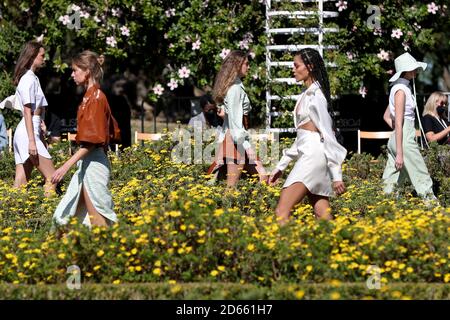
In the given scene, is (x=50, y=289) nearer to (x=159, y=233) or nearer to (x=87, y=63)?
(x=159, y=233)

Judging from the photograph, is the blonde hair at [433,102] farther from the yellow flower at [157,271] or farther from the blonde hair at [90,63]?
the yellow flower at [157,271]

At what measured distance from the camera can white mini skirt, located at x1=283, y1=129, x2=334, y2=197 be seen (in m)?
7.95

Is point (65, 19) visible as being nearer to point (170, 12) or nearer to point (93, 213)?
point (170, 12)

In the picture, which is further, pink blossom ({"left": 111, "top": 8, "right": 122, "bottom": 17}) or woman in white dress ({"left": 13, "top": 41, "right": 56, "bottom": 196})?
pink blossom ({"left": 111, "top": 8, "right": 122, "bottom": 17})

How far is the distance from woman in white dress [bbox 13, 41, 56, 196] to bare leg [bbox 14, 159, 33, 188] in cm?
5

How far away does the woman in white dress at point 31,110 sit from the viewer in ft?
33.1

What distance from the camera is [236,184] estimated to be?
10.4 metres

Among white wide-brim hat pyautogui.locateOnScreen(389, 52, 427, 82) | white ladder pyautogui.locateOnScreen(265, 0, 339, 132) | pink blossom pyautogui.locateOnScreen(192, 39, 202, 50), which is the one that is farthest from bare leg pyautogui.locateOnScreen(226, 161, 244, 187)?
pink blossom pyautogui.locateOnScreen(192, 39, 202, 50)

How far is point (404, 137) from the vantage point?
9930 mm

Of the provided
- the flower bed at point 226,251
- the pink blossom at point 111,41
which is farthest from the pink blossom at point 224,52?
the flower bed at point 226,251

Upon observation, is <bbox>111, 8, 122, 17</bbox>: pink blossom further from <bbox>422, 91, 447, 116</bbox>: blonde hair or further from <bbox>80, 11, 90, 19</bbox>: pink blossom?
<bbox>422, 91, 447, 116</bbox>: blonde hair

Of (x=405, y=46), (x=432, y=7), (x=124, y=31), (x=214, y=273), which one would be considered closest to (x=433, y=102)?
(x=405, y=46)
